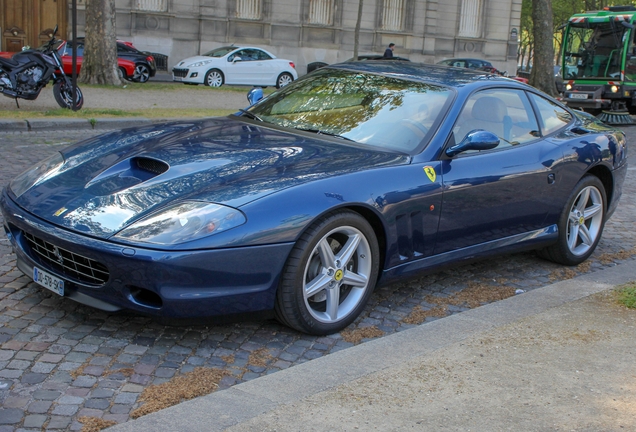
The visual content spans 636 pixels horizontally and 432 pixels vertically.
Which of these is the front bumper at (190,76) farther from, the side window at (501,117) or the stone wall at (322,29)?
the side window at (501,117)

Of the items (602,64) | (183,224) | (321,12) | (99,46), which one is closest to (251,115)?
(183,224)

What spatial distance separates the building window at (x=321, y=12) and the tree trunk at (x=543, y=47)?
36.7 feet

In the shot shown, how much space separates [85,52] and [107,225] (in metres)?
16.6

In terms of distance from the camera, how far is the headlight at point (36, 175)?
443 cm

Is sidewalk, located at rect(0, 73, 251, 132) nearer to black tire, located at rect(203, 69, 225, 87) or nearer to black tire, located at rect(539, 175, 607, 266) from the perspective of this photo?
black tire, located at rect(203, 69, 225, 87)

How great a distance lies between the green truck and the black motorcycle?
13.4m

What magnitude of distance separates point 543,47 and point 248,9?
12819 mm

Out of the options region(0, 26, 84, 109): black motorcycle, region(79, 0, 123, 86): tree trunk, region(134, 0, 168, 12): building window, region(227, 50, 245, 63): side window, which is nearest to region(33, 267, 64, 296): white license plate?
region(0, 26, 84, 109): black motorcycle

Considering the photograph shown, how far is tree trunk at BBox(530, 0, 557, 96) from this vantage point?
2620 centimetres

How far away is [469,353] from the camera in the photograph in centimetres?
396

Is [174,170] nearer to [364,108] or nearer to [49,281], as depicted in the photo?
[49,281]

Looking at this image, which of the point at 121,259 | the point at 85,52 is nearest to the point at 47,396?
the point at 121,259

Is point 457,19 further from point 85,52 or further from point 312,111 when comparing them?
point 312,111

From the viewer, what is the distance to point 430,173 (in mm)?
4641
